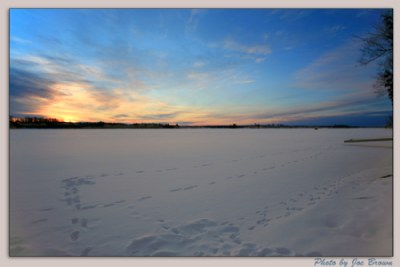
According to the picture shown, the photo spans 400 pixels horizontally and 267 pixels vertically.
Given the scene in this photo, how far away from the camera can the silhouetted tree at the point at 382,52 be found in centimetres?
411

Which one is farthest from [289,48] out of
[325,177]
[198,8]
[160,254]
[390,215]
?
[160,254]

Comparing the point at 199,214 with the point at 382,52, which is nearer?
the point at 199,214

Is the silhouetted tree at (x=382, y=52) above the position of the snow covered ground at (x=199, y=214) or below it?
above

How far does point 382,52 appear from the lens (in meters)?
4.30

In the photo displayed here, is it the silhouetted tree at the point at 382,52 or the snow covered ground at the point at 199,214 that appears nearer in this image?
the snow covered ground at the point at 199,214

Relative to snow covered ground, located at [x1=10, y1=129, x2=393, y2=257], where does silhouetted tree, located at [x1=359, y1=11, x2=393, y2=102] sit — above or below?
above

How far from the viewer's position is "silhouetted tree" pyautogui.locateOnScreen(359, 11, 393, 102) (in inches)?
162

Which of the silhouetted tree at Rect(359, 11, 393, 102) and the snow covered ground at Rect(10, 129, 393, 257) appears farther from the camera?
the silhouetted tree at Rect(359, 11, 393, 102)

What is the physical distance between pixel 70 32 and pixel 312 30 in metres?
4.76

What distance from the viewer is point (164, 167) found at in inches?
278

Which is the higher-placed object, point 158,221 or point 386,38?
point 386,38

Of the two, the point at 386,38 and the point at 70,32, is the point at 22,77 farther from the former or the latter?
the point at 386,38

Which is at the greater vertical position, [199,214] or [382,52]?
[382,52]
